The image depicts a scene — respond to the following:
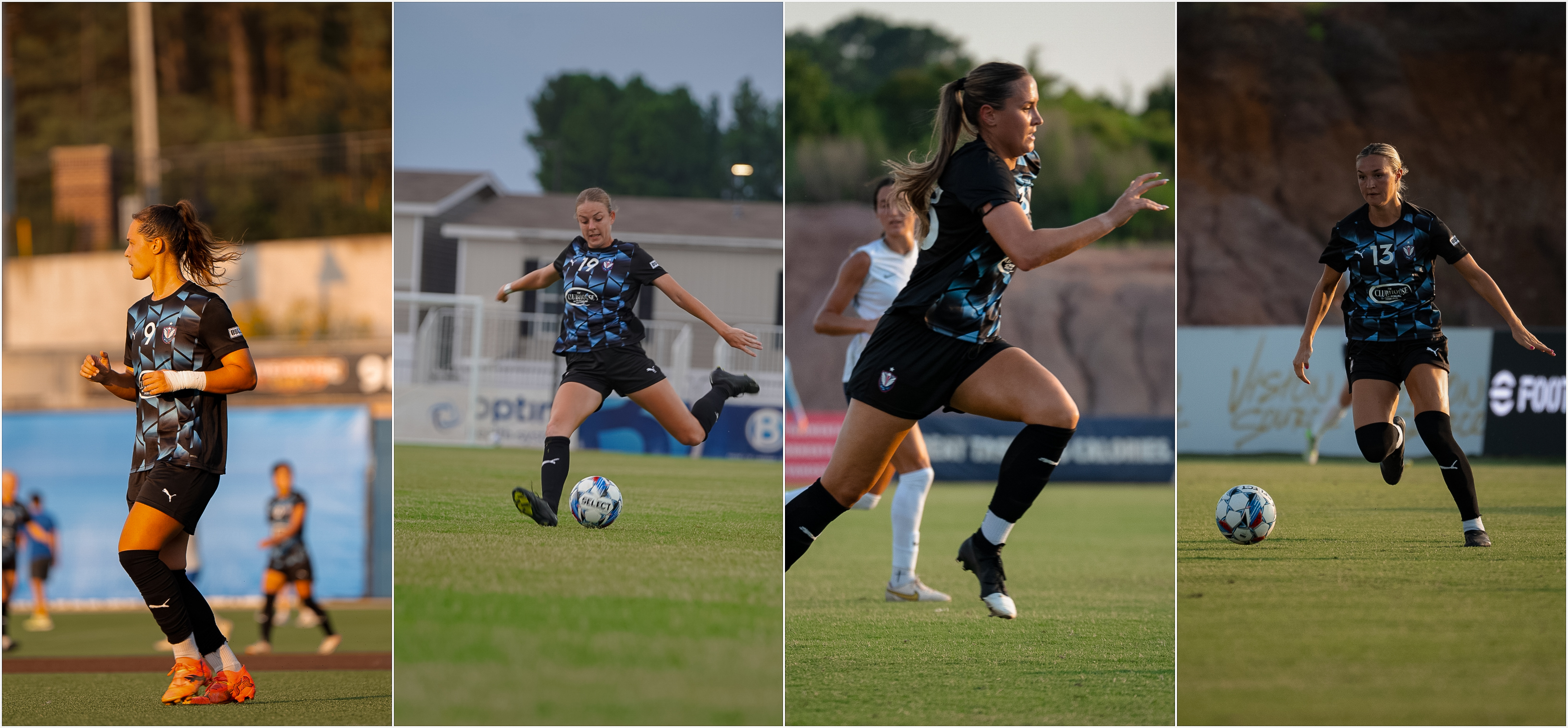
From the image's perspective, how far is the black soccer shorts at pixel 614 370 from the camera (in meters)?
4.11

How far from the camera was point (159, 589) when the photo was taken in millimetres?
3896

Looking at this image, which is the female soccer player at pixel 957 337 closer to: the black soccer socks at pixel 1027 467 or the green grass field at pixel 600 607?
the black soccer socks at pixel 1027 467

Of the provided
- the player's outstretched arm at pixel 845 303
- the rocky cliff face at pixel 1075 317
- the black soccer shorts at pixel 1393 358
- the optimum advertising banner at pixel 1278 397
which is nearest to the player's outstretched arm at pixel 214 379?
the player's outstretched arm at pixel 845 303

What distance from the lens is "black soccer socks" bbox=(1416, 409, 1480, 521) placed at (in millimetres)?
4168

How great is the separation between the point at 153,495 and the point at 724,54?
8.51 feet

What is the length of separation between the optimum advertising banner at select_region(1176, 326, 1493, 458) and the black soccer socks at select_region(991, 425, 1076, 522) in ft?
2.81

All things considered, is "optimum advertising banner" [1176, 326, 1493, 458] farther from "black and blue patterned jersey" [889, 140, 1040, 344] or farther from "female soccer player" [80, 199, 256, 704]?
"female soccer player" [80, 199, 256, 704]

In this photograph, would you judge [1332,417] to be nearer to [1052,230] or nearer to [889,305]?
[889,305]

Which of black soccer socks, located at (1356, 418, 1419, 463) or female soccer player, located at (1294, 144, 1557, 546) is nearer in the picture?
female soccer player, located at (1294, 144, 1557, 546)

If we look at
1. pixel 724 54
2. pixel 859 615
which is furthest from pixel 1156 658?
pixel 724 54

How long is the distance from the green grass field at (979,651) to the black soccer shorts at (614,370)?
3.90 feet

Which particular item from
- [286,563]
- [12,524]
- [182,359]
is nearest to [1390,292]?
[182,359]

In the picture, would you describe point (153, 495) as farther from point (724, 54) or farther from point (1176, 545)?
point (1176, 545)

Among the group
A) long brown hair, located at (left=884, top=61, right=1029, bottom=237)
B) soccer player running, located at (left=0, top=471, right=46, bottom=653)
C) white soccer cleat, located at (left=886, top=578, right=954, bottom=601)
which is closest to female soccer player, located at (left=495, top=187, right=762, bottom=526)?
long brown hair, located at (left=884, top=61, right=1029, bottom=237)
